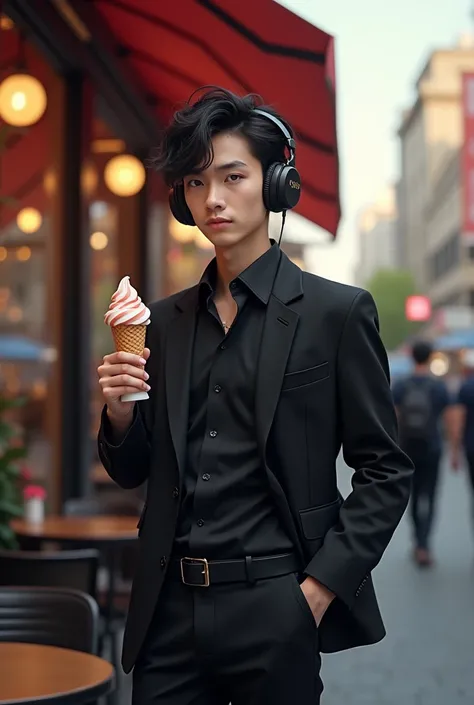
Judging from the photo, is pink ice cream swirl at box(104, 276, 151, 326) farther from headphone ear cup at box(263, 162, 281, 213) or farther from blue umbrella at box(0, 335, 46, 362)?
blue umbrella at box(0, 335, 46, 362)

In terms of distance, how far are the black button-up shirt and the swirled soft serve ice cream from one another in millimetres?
156

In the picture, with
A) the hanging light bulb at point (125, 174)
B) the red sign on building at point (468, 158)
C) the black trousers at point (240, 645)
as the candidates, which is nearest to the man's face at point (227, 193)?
the black trousers at point (240, 645)

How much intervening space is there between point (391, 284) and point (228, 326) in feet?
312

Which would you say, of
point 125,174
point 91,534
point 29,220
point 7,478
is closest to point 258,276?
point 7,478

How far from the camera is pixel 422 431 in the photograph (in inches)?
405

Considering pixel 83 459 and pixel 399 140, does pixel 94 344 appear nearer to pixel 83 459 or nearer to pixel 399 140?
pixel 83 459

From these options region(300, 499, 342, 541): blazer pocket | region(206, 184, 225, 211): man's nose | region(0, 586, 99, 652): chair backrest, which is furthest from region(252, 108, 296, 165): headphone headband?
region(0, 586, 99, 652): chair backrest

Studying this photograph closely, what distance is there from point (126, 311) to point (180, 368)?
0.21 meters

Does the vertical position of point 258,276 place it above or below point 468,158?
below

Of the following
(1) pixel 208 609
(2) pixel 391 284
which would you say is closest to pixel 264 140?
(1) pixel 208 609

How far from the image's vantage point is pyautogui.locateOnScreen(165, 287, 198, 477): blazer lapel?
256 cm

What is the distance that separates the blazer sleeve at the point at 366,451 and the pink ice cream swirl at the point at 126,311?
422 millimetres

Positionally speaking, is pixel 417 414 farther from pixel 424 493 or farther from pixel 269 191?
pixel 269 191

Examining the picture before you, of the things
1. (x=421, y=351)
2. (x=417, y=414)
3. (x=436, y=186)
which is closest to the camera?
(x=417, y=414)
